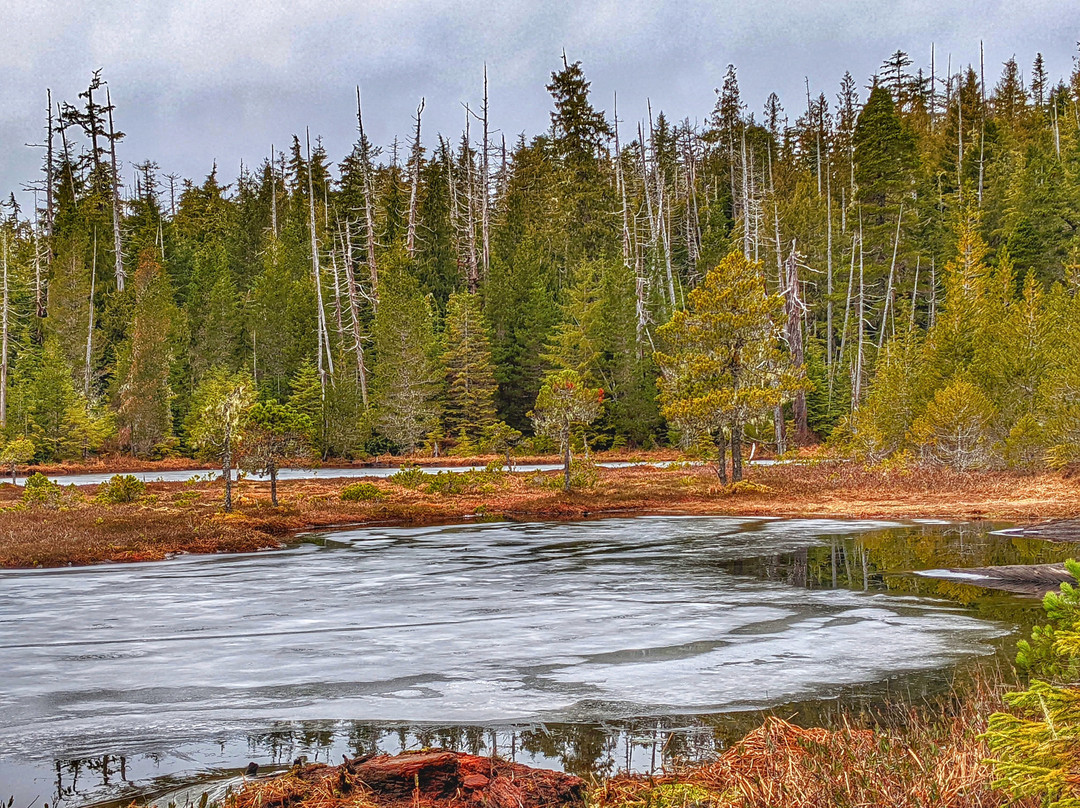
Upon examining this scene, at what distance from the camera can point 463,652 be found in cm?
1028

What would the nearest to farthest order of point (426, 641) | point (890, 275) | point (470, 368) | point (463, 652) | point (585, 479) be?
point (463, 652) → point (426, 641) → point (585, 479) → point (890, 275) → point (470, 368)

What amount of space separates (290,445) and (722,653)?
18864mm

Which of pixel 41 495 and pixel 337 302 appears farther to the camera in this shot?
pixel 337 302

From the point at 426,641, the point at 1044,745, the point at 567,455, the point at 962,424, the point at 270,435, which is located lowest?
the point at 426,641

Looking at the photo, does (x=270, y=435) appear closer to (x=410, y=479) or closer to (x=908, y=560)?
(x=410, y=479)

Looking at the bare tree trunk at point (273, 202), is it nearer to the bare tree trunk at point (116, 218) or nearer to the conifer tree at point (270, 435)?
the bare tree trunk at point (116, 218)

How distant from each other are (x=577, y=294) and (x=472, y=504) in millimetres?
26093

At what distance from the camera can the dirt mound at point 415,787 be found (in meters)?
5.14

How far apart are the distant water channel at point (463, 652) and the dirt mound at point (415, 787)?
869 mm

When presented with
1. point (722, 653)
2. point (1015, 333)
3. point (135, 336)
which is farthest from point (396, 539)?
point (135, 336)

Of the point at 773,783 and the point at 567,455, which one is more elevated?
the point at 567,455

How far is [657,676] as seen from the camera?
904 cm

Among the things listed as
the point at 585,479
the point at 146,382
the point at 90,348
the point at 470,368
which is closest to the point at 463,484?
the point at 585,479

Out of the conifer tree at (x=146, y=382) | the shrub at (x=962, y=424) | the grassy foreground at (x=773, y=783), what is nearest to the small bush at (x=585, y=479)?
the shrub at (x=962, y=424)
